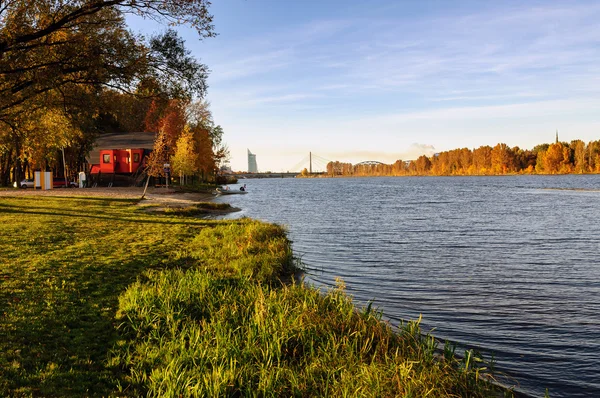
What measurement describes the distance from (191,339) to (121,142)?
59.1 m

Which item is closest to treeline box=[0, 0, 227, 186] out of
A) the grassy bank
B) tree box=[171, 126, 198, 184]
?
the grassy bank

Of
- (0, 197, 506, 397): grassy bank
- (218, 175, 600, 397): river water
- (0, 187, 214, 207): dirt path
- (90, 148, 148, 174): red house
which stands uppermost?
(90, 148, 148, 174): red house

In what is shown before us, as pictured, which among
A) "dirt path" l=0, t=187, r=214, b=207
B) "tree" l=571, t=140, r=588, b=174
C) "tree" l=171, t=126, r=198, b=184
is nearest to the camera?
"dirt path" l=0, t=187, r=214, b=207

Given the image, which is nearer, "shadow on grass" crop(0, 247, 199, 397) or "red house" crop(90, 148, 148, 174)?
"shadow on grass" crop(0, 247, 199, 397)

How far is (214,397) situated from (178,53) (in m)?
14.7

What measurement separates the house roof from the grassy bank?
49651mm

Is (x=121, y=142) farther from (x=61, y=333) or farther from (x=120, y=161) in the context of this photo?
(x=61, y=333)

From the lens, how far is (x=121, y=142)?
60.7 meters

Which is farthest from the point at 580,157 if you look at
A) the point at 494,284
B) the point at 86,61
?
the point at 86,61

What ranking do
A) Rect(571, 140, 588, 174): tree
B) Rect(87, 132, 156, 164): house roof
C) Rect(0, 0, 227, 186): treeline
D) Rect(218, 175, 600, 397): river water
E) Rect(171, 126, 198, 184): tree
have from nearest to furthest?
Rect(218, 175, 600, 397): river water, Rect(0, 0, 227, 186): treeline, Rect(171, 126, 198, 184): tree, Rect(87, 132, 156, 164): house roof, Rect(571, 140, 588, 174): tree

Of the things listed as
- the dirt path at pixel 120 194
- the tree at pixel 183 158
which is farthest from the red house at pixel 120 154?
the dirt path at pixel 120 194

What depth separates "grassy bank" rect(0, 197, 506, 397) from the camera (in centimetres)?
605

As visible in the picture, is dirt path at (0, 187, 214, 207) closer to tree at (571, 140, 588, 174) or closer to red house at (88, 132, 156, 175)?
red house at (88, 132, 156, 175)

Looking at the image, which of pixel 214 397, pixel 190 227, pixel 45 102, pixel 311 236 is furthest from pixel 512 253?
pixel 45 102
